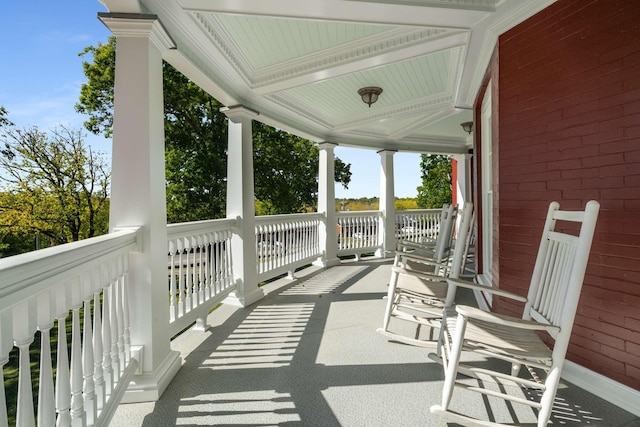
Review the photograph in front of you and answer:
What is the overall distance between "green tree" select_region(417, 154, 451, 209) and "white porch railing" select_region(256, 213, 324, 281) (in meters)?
12.9

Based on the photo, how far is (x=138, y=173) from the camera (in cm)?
216

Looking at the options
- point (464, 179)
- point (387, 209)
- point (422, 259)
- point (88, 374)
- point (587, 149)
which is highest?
point (464, 179)

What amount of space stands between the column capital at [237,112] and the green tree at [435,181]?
15160mm

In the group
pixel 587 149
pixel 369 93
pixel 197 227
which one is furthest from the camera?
pixel 369 93

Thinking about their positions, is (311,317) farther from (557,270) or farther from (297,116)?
(297,116)

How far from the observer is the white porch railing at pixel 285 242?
504 cm

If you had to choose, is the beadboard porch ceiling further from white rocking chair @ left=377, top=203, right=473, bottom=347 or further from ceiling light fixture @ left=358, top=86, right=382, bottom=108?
white rocking chair @ left=377, top=203, right=473, bottom=347

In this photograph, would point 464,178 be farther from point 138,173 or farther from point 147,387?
point 147,387

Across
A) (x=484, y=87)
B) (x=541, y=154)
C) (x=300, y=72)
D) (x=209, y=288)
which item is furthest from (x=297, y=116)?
(x=541, y=154)

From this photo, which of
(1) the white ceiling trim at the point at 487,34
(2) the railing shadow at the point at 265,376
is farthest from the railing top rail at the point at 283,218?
(1) the white ceiling trim at the point at 487,34

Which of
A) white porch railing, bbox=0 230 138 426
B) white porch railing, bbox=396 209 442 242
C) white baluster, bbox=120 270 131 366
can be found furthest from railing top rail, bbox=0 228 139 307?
white porch railing, bbox=396 209 442 242

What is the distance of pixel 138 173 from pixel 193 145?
11.5 meters

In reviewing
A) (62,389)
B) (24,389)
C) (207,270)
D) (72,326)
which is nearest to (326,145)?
(207,270)

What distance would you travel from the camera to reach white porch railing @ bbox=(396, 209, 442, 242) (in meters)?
8.52
